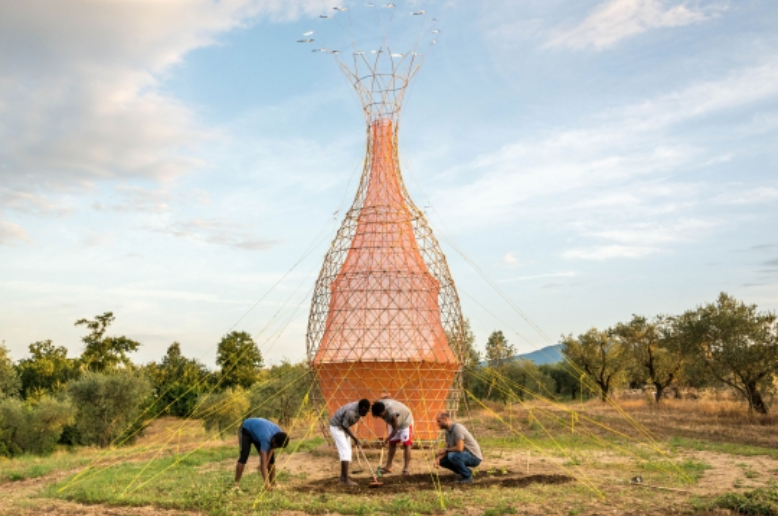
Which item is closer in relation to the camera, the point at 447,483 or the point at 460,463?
the point at 447,483

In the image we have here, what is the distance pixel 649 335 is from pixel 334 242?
28.0 meters

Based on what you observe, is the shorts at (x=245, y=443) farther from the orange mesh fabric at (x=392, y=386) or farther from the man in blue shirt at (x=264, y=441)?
A: the orange mesh fabric at (x=392, y=386)

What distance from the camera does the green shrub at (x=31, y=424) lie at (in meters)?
22.6

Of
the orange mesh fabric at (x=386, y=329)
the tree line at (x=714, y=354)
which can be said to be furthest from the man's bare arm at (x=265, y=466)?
the tree line at (x=714, y=354)

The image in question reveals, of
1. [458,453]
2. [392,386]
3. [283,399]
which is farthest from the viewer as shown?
[283,399]

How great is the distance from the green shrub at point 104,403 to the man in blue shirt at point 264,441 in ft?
54.8

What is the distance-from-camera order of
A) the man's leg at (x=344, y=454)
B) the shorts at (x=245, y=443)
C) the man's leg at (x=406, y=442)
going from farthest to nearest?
the man's leg at (x=406, y=442) → the man's leg at (x=344, y=454) → the shorts at (x=245, y=443)

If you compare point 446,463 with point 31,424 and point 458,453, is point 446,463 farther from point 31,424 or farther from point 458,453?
point 31,424

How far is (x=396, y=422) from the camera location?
1086 centimetres

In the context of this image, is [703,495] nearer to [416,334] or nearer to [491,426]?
[416,334]

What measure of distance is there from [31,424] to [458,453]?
733 inches

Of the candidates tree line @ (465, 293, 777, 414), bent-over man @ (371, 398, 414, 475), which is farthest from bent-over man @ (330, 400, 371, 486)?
tree line @ (465, 293, 777, 414)

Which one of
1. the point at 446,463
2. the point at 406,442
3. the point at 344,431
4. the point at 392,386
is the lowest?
the point at 446,463

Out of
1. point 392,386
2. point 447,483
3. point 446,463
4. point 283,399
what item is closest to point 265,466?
point 447,483
